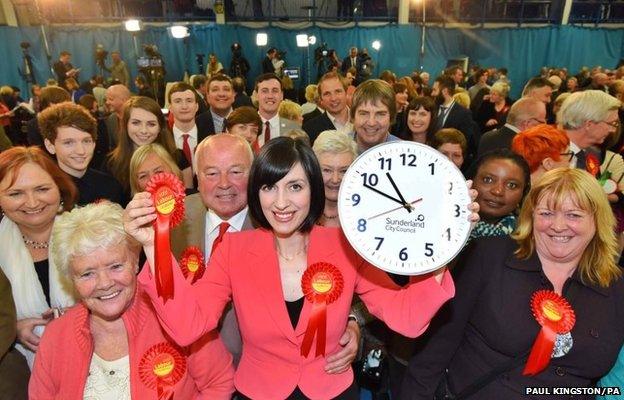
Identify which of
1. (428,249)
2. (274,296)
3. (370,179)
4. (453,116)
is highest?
(370,179)

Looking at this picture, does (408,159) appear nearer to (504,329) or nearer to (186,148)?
(504,329)

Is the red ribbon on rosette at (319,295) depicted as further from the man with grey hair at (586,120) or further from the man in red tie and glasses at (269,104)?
the man in red tie and glasses at (269,104)

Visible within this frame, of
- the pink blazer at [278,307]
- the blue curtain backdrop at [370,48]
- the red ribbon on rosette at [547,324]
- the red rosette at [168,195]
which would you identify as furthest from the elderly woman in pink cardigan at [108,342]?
the blue curtain backdrop at [370,48]

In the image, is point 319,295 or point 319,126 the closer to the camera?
point 319,295

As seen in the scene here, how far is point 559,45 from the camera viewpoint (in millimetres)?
16766

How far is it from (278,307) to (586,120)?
3.16 m

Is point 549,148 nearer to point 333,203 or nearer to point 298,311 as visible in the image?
point 333,203

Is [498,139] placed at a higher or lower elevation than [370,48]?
lower

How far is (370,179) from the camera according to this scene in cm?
171

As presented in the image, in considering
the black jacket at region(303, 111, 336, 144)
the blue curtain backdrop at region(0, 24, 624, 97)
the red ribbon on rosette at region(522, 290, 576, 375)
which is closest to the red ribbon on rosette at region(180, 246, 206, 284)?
the red ribbon on rosette at region(522, 290, 576, 375)

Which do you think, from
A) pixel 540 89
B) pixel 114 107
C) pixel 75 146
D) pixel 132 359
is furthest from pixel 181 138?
pixel 540 89

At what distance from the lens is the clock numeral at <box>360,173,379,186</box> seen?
1.71 metres

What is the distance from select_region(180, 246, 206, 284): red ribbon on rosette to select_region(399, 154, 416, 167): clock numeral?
3.88 feet

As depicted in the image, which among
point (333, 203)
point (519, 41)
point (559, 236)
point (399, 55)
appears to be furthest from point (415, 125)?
point (519, 41)
